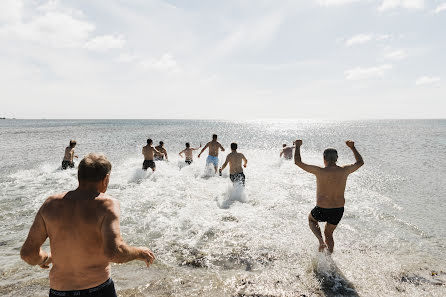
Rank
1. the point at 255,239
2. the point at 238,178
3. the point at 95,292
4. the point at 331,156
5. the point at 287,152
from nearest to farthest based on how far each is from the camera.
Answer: the point at 95,292 < the point at 331,156 < the point at 255,239 < the point at 238,178 < the point at 287,152

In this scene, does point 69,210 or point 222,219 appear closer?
point 69,210

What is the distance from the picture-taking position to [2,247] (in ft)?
19.6

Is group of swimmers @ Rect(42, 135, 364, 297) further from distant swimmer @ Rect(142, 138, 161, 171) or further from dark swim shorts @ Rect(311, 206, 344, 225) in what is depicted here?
distant swimmer @ Rect(142, 138, 161, 171)

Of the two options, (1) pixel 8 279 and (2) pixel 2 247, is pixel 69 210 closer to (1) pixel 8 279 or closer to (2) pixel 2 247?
(1) pixel 8 279

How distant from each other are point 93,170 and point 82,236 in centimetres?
50

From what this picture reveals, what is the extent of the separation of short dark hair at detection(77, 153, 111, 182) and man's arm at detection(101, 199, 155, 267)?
→ 0.73 feet

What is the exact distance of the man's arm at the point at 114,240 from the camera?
193cm

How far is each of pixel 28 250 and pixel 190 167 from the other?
45.5 ft

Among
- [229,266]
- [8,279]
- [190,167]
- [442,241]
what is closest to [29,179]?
[190,167]

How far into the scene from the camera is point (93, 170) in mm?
2084

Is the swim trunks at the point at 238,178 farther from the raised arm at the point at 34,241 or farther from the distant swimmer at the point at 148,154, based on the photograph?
the raised arm at the point at 34,241

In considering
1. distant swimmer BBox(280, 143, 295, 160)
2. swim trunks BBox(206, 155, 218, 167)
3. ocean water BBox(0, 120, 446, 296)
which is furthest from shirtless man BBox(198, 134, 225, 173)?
distant swimmer BBox(280, 143, 295, 160)

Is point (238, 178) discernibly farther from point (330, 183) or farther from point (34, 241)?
point (34, 241)

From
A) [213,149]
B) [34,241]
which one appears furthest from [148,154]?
[34,241]
